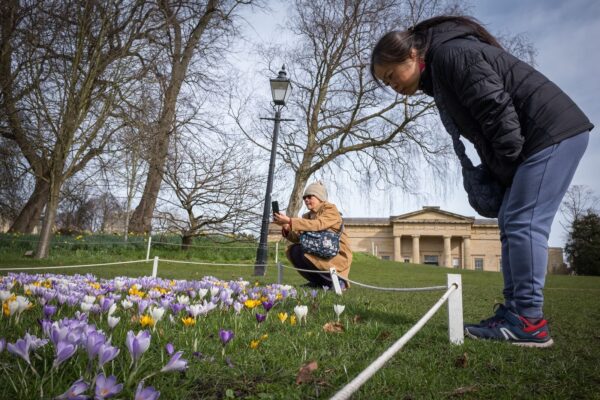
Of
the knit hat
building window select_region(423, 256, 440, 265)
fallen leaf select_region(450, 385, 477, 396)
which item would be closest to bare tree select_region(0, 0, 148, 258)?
the knit hat

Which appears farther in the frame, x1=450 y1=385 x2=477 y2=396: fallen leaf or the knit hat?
the knit hat

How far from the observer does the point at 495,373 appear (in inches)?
72.4

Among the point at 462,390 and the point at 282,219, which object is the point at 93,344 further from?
the point at 282,219

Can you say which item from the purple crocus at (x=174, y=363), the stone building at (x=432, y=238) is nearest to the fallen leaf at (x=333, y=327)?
the purple crocus at (x=174, y=363)

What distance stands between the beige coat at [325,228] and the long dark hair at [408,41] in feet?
8.67

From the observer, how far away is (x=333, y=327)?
264cm

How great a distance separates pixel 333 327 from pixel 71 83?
31.6ft

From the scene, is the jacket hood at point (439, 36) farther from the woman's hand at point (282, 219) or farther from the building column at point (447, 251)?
the building column at point (447, 251)

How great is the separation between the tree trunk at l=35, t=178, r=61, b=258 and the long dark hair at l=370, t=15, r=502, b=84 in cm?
1041

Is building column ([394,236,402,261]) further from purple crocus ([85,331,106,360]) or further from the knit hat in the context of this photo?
purple crocus ([85,331,106,360])

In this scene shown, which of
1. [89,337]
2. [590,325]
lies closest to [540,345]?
[590,325]

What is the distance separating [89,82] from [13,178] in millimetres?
4712

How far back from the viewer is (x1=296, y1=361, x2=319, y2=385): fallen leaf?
1.52 m

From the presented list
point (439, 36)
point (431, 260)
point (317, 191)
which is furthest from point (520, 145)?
point (431, 260)
